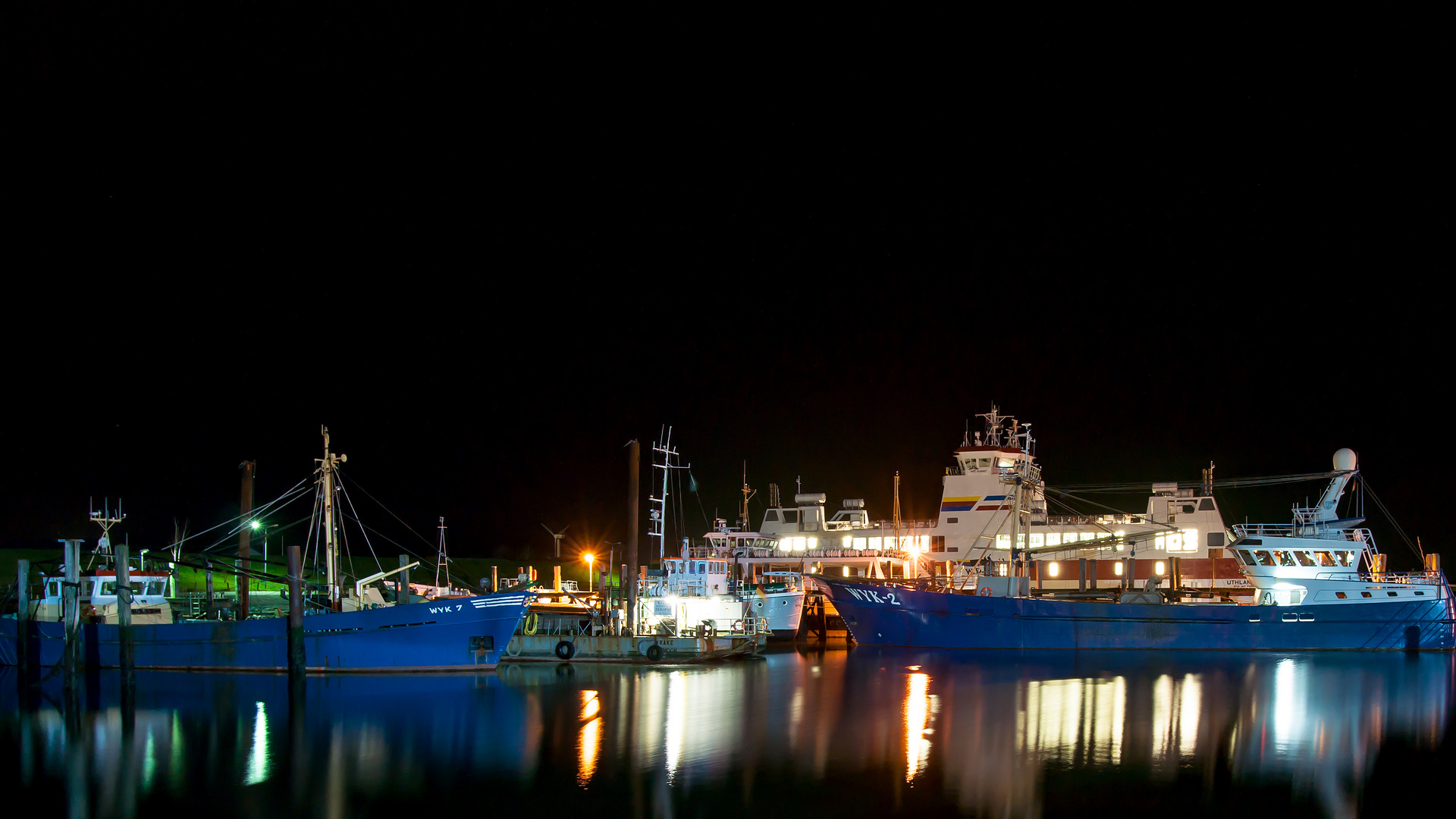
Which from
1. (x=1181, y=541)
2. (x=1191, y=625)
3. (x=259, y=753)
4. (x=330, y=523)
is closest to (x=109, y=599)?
(x=330, y=523)

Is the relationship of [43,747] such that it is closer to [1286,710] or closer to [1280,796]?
[1280,796]

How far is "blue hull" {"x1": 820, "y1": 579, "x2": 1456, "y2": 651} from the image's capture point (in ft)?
135

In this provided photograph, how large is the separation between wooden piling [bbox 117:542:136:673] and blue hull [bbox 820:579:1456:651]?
25.9 metres

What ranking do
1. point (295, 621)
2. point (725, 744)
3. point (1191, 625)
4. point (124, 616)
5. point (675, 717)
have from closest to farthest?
point (725, 744), point (675, 717), point (124, 616), point (295, 621), point (1191, 625)

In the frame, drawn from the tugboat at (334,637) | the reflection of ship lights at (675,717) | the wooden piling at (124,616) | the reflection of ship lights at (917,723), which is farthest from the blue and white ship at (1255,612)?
the wooden piling at (124,616)

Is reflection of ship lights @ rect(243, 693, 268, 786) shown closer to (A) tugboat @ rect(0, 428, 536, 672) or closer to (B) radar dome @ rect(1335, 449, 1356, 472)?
(A) tugboat @ rect(0, 428, 536, 672)

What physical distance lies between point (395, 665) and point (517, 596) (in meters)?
3.77

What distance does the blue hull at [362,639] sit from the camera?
3025cm

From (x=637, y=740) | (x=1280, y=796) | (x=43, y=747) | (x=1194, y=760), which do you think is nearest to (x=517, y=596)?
(x=637, y=740)

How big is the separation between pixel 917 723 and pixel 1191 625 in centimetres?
2071

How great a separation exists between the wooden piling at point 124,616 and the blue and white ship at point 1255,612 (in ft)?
76.4

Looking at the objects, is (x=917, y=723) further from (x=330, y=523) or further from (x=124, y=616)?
(x=124, y=616)

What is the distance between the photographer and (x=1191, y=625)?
4134cm

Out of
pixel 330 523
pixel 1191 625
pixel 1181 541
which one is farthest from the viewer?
pixel 1181 541
